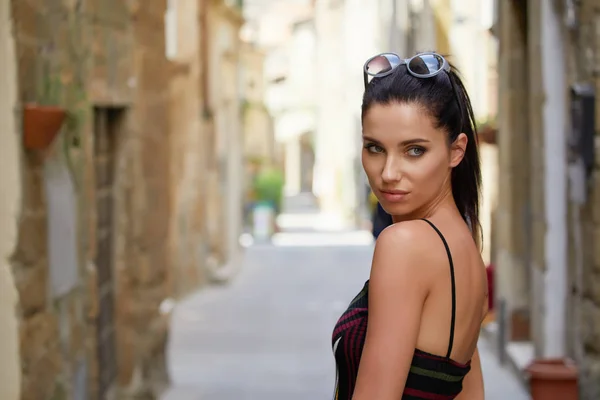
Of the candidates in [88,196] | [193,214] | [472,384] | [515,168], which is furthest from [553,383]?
[193,214]

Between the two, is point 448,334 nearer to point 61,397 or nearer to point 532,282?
point 61,397

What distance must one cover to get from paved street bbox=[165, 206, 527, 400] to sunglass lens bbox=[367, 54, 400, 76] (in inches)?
236

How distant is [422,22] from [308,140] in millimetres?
38568

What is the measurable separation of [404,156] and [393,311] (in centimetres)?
30

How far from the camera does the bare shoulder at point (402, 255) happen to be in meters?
2.15

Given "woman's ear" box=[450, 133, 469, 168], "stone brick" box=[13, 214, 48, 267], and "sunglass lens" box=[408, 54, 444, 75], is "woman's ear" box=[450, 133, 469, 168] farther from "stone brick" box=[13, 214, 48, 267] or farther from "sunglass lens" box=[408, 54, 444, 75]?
"stone brick" box=[13, 214, 48, 267]

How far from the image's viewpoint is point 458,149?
2350mm

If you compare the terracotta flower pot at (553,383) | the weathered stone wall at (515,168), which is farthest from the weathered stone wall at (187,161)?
the terracotta flower pot at (553,383)

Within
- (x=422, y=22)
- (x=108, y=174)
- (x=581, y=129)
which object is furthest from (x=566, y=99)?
(x=422, y=22)

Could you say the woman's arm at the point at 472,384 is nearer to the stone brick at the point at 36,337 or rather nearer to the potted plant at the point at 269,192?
the stone brick at the point at 36,337

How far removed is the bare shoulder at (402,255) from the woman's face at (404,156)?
115mm

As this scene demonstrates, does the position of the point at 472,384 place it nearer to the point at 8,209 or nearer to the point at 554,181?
the point at 8,209

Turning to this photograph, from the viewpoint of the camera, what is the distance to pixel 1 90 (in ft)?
15.2

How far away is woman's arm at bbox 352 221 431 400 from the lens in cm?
214
